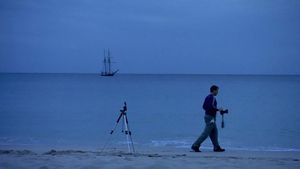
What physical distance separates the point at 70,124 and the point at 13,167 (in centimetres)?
1647

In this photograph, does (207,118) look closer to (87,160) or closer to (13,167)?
(87,160)

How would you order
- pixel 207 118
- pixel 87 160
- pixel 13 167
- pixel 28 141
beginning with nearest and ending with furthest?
pixel 13 167 → pixel 87 160 → pixel 207 118 → pixel 28 141

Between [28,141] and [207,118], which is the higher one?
[207,118]

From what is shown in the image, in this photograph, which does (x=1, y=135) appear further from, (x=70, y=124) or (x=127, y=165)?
(x=127, y=165)

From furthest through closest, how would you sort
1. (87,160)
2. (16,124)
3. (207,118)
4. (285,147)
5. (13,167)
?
(16,124) < (285,147) < (207,118) < (87,160) < (13,167)

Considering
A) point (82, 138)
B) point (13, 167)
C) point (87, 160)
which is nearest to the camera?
point (13, 167)

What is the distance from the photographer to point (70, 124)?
22781 mm

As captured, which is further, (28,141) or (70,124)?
(70,124)

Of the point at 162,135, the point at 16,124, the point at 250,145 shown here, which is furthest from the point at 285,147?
the point at 16,124

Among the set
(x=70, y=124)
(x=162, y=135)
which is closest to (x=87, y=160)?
(x=162, y=135)

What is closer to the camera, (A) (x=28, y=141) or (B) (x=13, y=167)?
(B) (x=13, y=167)

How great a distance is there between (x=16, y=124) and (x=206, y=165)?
706 inches

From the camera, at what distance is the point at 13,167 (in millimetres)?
6512

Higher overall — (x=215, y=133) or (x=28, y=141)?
(x=215, y=133)
